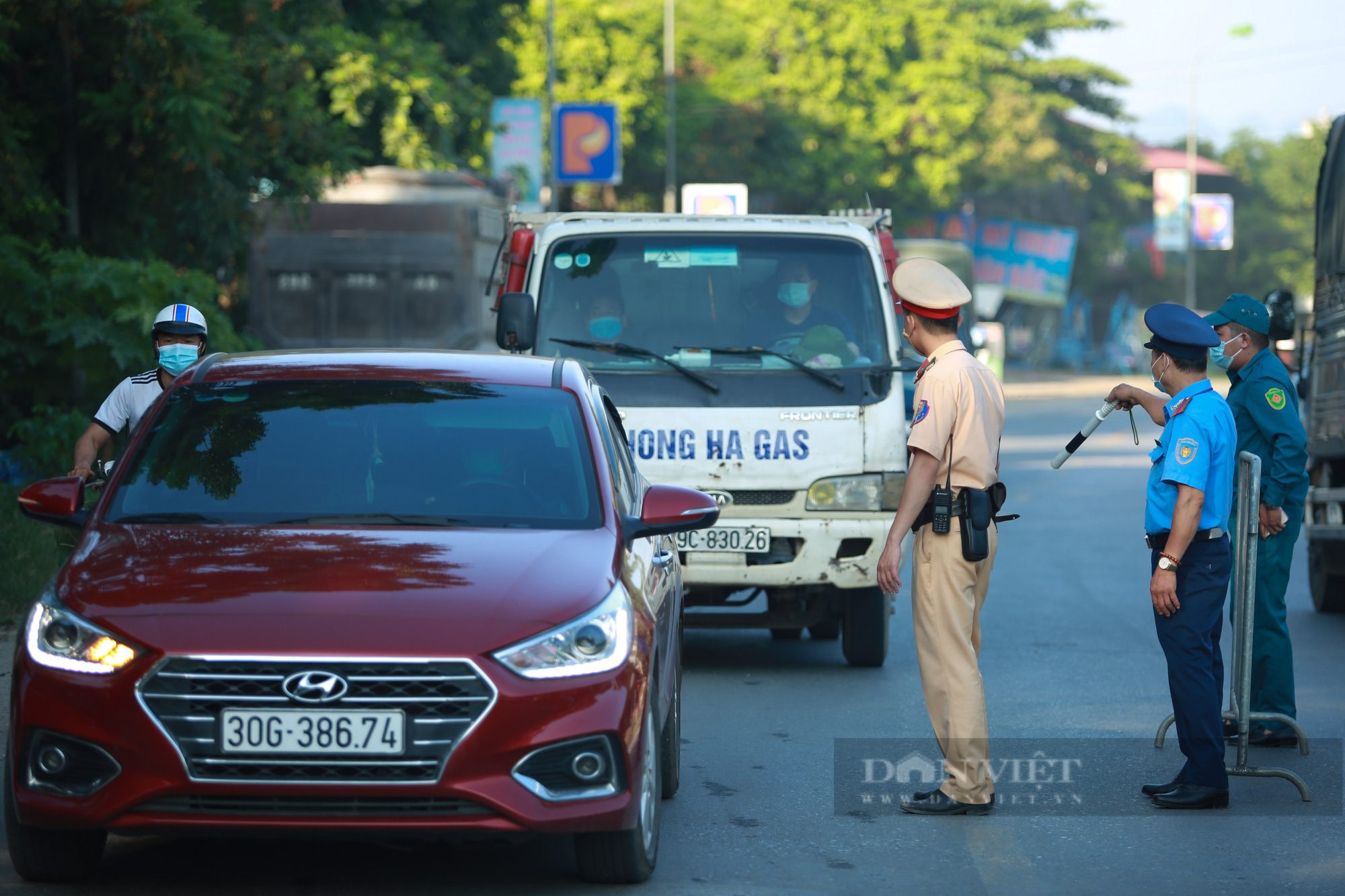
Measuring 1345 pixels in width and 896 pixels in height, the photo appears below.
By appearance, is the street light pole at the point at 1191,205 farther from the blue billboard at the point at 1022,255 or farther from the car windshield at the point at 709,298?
the car windshield at the point at 709,298

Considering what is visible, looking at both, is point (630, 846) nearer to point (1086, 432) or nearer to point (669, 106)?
point (1086, 432)

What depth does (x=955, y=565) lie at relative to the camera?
18.7 ft

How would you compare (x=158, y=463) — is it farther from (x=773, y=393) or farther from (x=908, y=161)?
(x=908, y=161)

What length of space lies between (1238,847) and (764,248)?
4369 mm

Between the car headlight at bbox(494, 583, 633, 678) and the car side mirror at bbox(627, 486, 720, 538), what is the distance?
0.55 metres

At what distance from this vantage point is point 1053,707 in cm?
782

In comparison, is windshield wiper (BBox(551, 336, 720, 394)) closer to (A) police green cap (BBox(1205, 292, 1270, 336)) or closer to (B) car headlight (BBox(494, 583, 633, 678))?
(A) police green cap (BBox(1205, 292, 1270, 336))

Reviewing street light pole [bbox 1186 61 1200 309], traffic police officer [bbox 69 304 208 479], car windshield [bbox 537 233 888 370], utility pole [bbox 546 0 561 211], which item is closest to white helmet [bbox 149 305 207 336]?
traffic police officer [bbox 69 304 208 479]

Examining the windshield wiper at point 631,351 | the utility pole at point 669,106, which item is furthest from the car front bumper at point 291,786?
the utility pole at point 669,106

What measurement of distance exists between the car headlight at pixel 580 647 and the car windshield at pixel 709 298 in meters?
4.17

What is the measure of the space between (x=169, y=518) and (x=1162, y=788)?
11.3 feet

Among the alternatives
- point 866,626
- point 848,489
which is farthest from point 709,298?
point 866,626

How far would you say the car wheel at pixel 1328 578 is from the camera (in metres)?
11.1

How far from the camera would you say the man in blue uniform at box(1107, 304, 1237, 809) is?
19.1ft
